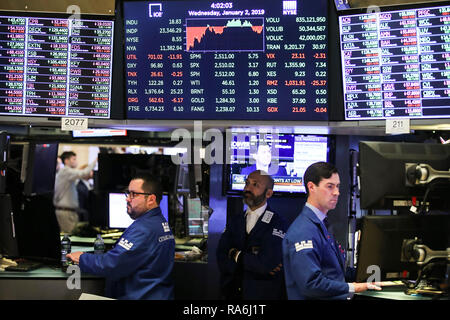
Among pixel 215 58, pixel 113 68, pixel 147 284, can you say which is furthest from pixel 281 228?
pixel 113 68

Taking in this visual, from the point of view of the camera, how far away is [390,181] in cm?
260

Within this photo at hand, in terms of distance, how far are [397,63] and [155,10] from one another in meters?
1.61

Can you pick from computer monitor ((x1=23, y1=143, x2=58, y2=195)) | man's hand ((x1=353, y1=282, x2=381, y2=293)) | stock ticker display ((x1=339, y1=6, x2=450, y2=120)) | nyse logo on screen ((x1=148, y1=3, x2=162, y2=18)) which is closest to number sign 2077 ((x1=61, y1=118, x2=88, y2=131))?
computer monitor ((x1=23, y1=143, x2=58, y2=195))

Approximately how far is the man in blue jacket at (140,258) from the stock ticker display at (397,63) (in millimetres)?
1481

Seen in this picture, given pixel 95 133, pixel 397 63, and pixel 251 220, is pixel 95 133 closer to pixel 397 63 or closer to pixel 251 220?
pixel 251 220

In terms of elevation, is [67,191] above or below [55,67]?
below

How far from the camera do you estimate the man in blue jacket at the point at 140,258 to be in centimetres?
354

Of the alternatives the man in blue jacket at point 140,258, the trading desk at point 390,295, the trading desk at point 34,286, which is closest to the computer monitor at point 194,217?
the man in blue jacket at point 140,258

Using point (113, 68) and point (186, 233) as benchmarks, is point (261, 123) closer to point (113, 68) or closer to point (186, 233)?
point (113, 68)

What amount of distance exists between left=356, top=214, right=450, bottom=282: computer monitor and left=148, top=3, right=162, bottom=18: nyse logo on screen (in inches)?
76.8

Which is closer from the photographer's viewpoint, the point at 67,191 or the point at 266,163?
the point at 266,163

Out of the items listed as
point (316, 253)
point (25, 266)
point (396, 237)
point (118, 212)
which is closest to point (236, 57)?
point (316, 253)

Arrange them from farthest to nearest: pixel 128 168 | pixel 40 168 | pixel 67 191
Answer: pixel 67 191, pixel 128 168, pixel 40 168

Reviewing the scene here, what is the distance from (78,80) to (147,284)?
1.46 m
